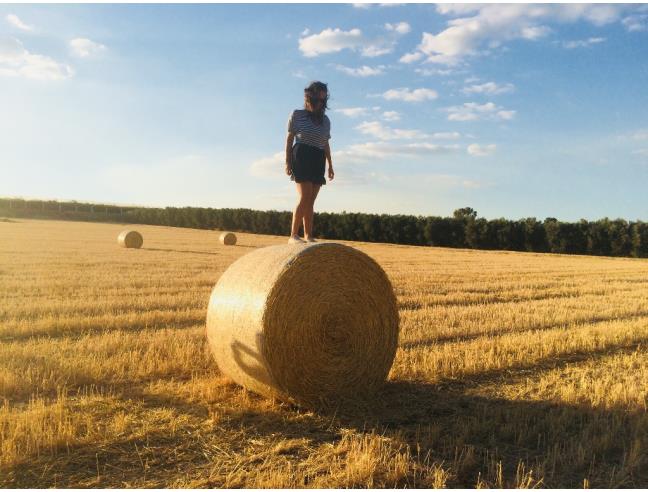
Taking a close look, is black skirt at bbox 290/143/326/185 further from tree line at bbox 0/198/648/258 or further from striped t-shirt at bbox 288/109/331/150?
tree line at bbox 0/198/648/258

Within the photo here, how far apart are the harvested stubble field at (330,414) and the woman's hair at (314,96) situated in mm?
2653

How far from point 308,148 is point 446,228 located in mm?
37467

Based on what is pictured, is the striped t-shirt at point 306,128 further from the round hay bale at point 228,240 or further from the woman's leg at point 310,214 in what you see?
the round hay bale at point 228,240

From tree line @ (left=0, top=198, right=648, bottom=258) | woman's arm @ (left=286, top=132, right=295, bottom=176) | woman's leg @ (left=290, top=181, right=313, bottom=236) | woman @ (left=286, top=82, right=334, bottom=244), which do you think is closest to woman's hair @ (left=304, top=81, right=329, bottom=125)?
woman @ (left=286, top=82, right=334, bottom=244)

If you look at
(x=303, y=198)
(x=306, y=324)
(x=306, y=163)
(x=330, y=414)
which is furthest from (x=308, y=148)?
(x=330, y=414)

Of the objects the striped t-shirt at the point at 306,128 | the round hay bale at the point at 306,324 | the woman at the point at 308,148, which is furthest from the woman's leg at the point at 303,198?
the round hay bale at the point at 306,324

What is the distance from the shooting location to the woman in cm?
627

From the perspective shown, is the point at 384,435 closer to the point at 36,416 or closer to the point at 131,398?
the point at 131,398

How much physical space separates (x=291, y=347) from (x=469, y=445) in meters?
1.60

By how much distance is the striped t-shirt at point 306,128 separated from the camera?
6301 mm

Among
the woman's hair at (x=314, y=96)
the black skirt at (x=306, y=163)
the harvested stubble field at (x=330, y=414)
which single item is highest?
the woman's hair at (x=314, y=96)

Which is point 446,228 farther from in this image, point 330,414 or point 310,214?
point 330,414

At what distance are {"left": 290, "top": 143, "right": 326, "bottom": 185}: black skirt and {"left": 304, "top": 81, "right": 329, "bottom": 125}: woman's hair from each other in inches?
12.2

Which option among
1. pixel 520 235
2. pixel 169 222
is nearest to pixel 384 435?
pixel 520 235
